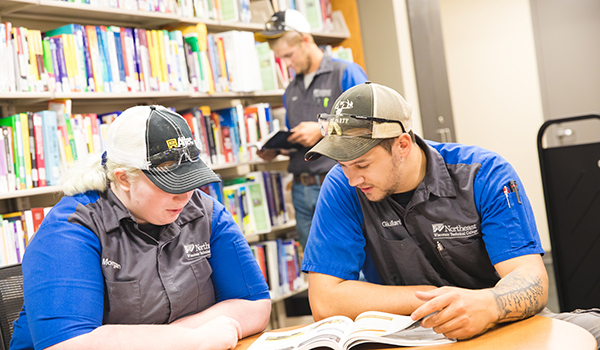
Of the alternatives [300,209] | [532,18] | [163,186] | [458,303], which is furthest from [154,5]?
[532,18]

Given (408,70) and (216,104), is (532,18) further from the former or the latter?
(216,104)

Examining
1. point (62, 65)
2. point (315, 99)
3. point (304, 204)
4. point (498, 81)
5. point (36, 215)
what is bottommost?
point (304, 204)

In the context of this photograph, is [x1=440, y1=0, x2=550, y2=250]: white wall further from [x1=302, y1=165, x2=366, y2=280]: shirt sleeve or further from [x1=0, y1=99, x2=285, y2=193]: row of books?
[x1=302, y1=165, x2=366, y2=280]: shirt sleeve

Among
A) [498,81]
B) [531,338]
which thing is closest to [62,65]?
[531,338]

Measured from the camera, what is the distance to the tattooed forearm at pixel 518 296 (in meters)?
1.24

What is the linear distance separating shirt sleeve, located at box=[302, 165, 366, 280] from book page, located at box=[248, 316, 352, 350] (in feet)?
0.60

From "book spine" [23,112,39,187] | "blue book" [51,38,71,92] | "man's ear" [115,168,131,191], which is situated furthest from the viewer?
"blue book" [51,38,71,92]

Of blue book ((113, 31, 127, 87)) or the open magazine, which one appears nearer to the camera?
the open magazine

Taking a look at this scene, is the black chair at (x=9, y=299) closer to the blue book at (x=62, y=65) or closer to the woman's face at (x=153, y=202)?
the woman's face at (x=153, y=202)

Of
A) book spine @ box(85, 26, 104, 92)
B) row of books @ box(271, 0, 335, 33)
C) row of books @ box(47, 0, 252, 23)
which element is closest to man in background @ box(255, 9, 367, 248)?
row of books @ box(47, 0, 252, 23)

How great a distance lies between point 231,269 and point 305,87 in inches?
77.3

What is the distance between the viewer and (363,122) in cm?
149

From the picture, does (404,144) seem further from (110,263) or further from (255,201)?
(255,201)

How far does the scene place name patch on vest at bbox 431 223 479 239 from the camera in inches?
59.8
